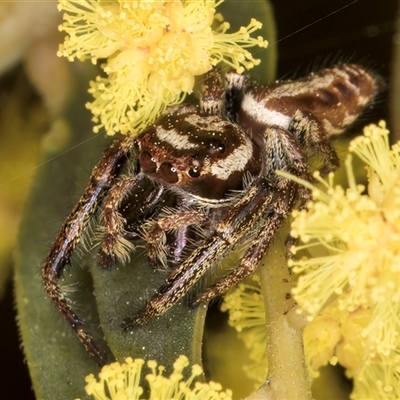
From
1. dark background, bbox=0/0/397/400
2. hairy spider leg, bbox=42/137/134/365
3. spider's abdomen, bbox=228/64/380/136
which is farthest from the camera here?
dark background, bbox=0/0/397/400

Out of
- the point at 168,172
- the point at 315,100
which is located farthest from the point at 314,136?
the point at 168,172

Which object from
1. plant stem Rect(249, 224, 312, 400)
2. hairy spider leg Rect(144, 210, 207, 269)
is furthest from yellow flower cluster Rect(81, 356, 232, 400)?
hairy spider leg Rect(144, 210, 207, 269)

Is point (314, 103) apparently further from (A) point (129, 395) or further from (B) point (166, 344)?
(A) point (129, 395)

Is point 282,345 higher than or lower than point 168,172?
lower

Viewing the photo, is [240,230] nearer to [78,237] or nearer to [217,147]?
[217,147]

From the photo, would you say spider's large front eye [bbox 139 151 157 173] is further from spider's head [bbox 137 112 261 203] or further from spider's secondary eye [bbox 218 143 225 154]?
spider's secondary eye [bbox 218 143 225 154]

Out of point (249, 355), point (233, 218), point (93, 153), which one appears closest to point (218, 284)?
point (233, 218)

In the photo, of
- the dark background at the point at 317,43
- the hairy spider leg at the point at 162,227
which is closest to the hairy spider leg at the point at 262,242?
the hairy spider leg at the point at 162,227

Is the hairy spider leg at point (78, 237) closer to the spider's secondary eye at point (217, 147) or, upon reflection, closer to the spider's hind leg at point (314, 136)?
the spider's secondary eye at point (217, 147)
